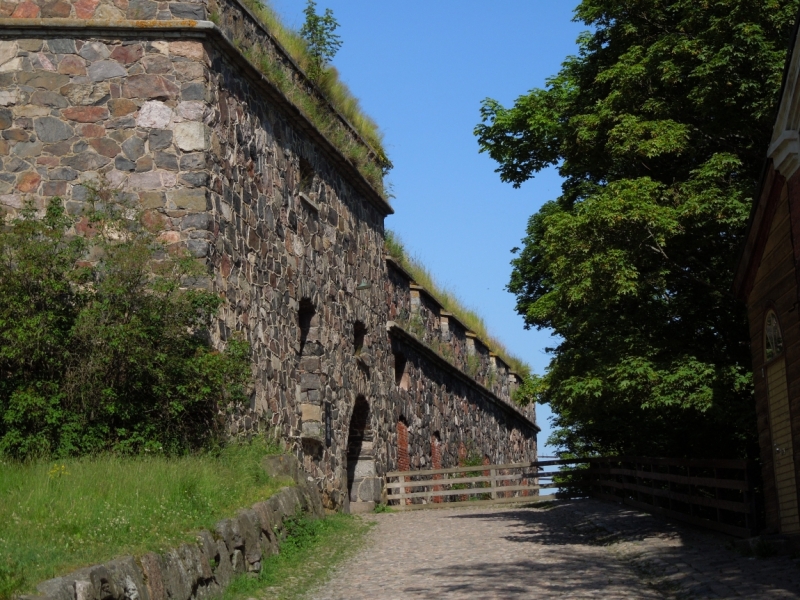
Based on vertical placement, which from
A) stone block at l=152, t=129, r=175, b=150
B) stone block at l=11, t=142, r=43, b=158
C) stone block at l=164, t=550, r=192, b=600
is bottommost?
stone block at l=164, t=550, r=192, b=600

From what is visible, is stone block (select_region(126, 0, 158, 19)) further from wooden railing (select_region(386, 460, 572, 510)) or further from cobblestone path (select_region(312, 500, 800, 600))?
wooden railing (select_region(386, 460, 572, 510))

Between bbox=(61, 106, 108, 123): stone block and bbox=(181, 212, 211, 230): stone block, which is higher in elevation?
bbox=(61, 106, 108, 123): stone block

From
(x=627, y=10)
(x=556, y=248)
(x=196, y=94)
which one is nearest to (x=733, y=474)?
(x=556, y=248)

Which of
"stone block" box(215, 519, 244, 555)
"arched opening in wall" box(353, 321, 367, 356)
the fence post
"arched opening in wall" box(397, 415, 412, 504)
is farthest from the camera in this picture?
"arched opening in wall" box(397, 415, 412, 504)

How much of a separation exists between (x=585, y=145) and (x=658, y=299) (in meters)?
2.68

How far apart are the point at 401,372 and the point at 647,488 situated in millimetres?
9214

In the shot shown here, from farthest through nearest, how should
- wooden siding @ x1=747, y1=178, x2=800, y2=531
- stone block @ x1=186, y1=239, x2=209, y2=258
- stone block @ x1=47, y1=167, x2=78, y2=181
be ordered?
stone block @ x1=47, y1=167, x2=78, y2=181 → stone block @ x1=186, y1=239, x2=209, y2=258 → wooden siding @ x1=747, y1=178, x2=800, y2=531

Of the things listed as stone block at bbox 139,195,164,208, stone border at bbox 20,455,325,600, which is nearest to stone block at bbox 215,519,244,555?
stone border at bbox 20,455,325,600

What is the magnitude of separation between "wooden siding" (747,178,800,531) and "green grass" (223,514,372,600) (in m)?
5.45

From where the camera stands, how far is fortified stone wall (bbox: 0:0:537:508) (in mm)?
15695

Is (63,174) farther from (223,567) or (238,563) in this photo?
(223,567)

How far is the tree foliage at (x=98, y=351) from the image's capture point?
44.4 feet

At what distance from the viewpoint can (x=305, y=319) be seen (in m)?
20.2

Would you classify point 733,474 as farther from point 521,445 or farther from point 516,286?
point 521,445
